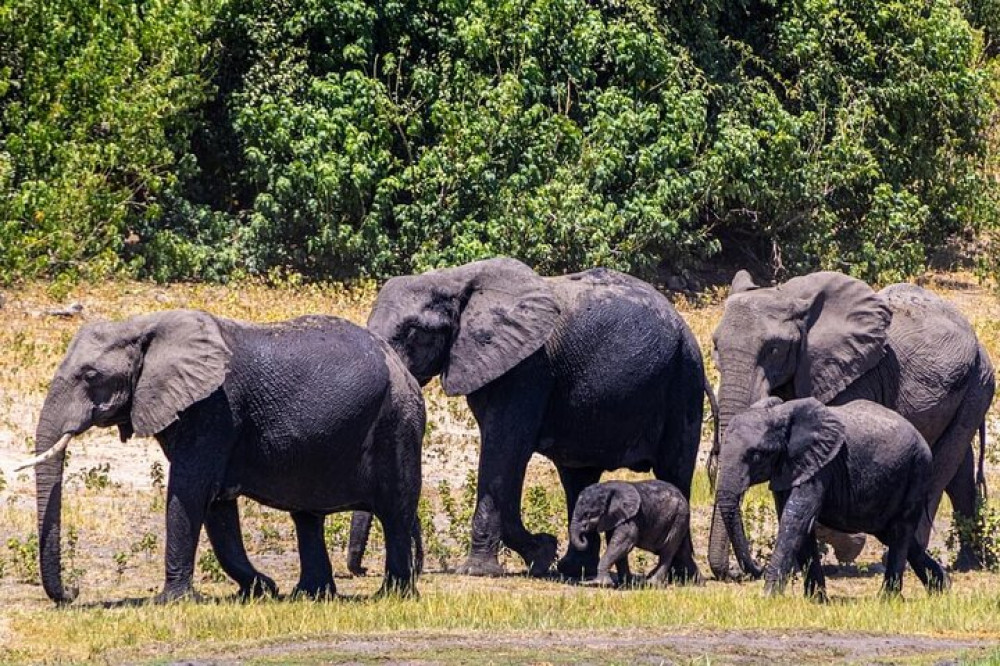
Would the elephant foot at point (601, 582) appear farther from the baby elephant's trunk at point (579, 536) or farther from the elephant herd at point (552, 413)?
the baby elephant's trunk at point (579, 536)

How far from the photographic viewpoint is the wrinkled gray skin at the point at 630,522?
15.1 metres

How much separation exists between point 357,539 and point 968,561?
4.86 m

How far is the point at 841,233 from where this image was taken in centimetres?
3012

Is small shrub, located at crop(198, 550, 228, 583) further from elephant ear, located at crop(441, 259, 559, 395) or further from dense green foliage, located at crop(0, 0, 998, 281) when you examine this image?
dense green foliage, located at crop(0, 0, 998, 281)

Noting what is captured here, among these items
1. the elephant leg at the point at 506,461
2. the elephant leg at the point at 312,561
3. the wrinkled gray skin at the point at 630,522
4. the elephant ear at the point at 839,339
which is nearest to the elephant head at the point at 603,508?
the wrinkled gray skin at the point at 630,522

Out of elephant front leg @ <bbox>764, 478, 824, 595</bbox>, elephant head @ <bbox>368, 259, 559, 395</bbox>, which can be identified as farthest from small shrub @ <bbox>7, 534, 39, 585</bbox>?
elephant front leg @ <bbox>764, 478, 824, 595</bbox>

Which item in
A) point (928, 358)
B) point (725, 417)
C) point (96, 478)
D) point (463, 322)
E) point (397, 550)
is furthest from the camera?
point (96, 478)

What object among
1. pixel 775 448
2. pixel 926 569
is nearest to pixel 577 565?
pixel 775 448

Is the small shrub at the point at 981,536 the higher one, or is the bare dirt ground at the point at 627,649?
the small shrub at the point at 981,536

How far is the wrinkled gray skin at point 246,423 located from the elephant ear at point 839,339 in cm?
352

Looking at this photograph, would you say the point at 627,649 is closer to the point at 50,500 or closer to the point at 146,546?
the point at 50,500

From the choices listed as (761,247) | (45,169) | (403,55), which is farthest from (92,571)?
(761,247)

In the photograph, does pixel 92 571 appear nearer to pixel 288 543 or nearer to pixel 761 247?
pixel 288 543

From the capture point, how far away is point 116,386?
13.3 m
